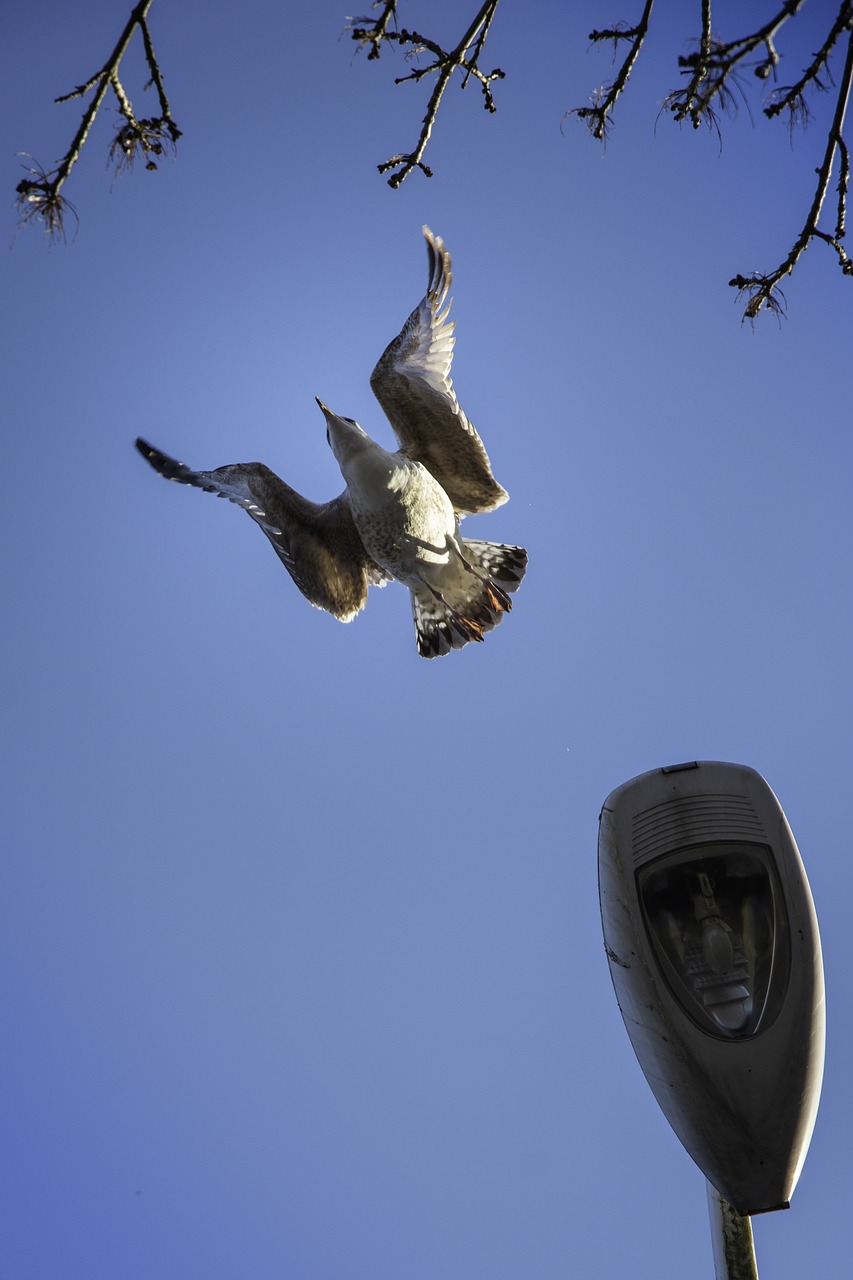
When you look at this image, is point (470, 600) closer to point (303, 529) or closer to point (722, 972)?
point (303, 529)

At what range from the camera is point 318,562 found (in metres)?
6.58

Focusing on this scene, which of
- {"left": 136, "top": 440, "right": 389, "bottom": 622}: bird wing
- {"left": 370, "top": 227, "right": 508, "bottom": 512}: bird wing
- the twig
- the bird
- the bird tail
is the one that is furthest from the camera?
the bird tail

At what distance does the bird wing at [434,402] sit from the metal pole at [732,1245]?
4164mm

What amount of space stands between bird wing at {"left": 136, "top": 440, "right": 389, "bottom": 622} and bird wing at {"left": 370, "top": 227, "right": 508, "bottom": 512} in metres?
0.60

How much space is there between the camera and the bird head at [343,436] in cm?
600

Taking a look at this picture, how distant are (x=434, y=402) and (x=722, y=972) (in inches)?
149

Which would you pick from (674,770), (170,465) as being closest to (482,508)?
(170,465)

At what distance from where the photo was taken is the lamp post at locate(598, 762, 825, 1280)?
10.6 feet

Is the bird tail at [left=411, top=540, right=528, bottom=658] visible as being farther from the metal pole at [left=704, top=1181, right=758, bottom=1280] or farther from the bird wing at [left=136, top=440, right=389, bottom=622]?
the metal pole at [left=704, top=1181, right=758, bottom=1280]

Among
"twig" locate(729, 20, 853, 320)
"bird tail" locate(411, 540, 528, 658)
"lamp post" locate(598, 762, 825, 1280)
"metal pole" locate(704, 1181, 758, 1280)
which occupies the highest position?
"bird tail" locate(411, 540, 528, 658)

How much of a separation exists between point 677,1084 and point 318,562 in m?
4.05

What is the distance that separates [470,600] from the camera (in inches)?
271

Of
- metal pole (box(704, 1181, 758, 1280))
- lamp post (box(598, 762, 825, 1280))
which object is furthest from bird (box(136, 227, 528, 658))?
metal pole (box(704, 1181, 758, 1280))

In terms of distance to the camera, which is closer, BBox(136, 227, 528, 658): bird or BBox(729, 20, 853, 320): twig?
BBox(729, 20, 853, 320): twig
